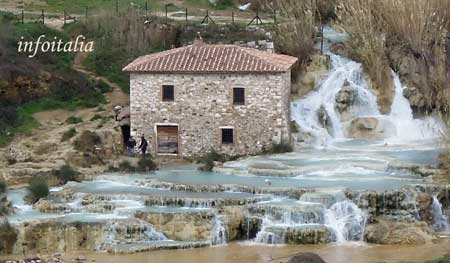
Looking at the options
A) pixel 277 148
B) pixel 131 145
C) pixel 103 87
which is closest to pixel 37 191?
pixel 131 145

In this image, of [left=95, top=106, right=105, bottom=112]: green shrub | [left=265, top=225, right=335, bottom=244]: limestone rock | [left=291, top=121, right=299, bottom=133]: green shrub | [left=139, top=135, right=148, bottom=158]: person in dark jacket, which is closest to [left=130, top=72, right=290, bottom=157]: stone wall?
[left=139, top=135, right=148, bottom=158]: person in dark jacket

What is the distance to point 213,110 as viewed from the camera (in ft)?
142

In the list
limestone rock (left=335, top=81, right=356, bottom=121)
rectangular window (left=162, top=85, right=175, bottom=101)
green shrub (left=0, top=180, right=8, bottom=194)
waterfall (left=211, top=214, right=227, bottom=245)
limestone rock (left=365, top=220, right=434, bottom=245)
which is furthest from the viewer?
limestone rock (left=335, top=81, right=356, bottom=121)

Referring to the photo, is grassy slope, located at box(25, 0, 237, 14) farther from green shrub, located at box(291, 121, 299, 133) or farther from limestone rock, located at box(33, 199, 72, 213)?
limestone rock, located at box(33, 199, 72, 213)

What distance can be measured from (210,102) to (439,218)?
35.2 ft

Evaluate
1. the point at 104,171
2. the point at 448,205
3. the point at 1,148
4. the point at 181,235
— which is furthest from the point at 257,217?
the point at 1,148

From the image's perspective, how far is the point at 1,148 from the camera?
42.6m

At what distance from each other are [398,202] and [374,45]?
13.8m

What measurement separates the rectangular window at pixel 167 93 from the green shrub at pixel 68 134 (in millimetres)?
3330

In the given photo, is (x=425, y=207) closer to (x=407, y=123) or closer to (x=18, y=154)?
(x=407, y=123)

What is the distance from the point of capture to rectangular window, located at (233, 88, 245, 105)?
141ft

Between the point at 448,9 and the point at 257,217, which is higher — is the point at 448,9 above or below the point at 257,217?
above

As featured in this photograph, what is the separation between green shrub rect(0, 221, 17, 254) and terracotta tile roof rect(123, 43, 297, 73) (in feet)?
37.5

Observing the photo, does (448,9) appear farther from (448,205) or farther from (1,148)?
(1,148)
